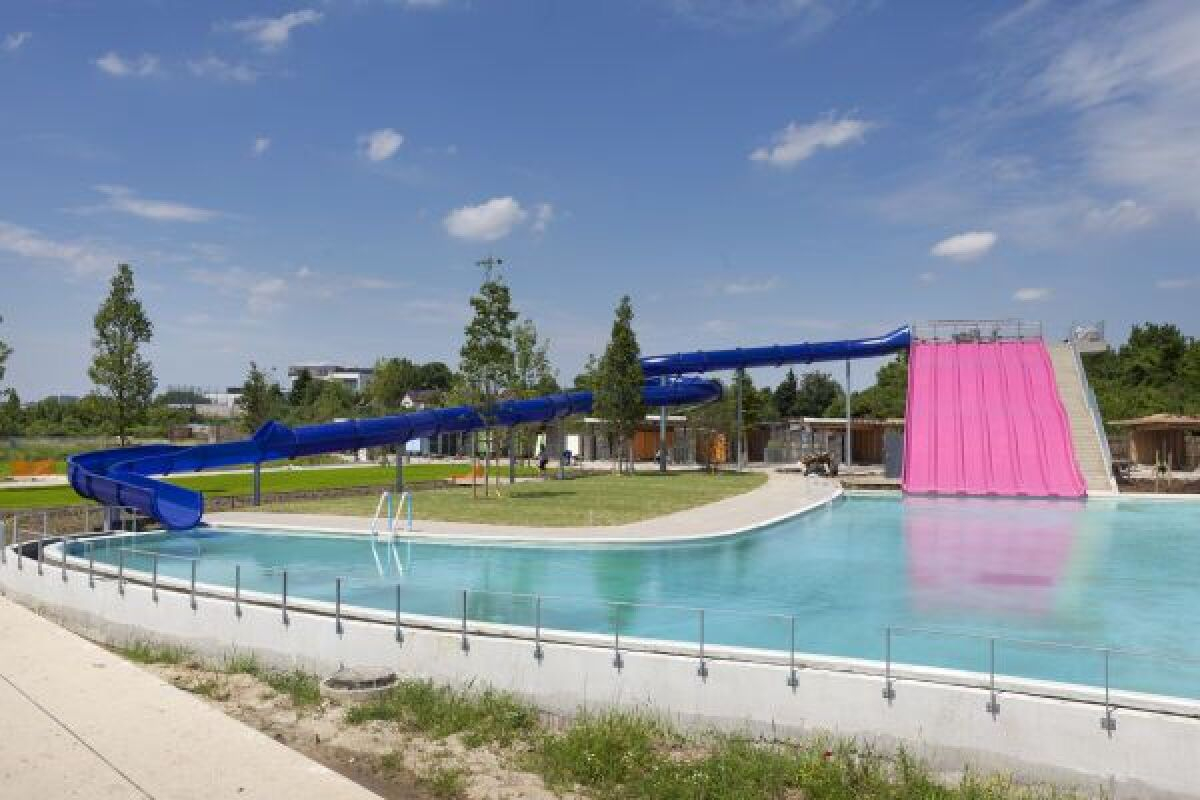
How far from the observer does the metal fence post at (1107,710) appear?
26.6 feet

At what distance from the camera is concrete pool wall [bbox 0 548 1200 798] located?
807 centimetres

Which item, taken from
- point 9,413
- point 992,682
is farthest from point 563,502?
point 9,413

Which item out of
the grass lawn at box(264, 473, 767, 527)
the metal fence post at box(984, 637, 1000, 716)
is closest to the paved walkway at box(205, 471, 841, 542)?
the grass lawn at box(264, 473, 767, 527)

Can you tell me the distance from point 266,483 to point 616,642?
31.4 metres

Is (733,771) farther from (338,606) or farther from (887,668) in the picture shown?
(338,606)

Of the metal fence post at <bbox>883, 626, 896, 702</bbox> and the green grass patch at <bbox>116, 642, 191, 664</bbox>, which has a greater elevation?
the metal fence post at <bbox>883, 626, 896, 702</bbox>

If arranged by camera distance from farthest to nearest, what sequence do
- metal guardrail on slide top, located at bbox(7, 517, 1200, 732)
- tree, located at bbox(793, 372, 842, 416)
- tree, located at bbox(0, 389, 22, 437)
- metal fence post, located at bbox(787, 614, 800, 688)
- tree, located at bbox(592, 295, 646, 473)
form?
tree, located at bbox(793, 372, 842, 416), tree, located at bbox(0, 389, 22, 437), tree, located at bbox(592, 295, 646, 473), metal fence post, located at bbox(787, 614, 800, 688), metal guardrail on slide top, located at bbox(7, 517, 1200, 732)

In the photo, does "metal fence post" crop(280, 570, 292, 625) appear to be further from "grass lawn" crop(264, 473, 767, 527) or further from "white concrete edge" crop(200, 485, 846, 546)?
"grass lawn" crop(264, 473, 767, 527)

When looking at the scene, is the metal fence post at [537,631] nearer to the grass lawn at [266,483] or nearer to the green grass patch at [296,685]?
the green grass patch at [296,685]

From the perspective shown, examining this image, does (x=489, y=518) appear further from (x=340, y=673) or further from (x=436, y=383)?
(x=436, y=383)

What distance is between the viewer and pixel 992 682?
8750 mm

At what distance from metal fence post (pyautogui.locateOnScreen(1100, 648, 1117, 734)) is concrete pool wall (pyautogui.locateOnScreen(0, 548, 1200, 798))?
1.5 inches

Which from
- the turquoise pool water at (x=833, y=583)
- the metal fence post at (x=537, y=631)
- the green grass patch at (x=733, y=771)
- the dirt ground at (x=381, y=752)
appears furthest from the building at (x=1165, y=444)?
the dirt ground at (x=381, y=752)

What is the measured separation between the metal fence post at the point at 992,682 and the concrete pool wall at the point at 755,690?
1.2 inches
